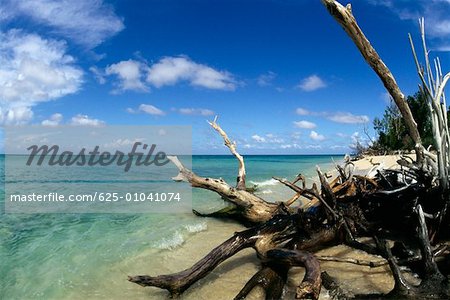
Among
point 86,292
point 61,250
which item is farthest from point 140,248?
point 86,292

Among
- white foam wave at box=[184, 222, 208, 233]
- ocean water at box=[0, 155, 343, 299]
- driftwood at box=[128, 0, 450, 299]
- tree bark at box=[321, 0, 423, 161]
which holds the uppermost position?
tree bark at box=[321, 0, 423, 161]

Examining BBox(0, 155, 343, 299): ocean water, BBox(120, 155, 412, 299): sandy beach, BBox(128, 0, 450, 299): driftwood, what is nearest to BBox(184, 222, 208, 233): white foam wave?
BBox(0, 155, 343, 299): ocean water

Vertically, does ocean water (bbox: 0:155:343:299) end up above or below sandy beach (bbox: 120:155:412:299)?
below

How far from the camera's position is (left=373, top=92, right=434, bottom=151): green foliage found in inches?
1329

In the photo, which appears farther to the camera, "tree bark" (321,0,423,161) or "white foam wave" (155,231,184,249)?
"white foam wave" (155,231,184,249)

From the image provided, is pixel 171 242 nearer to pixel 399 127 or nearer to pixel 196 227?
pixel 196 227

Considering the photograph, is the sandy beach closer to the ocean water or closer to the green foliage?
the ocean water

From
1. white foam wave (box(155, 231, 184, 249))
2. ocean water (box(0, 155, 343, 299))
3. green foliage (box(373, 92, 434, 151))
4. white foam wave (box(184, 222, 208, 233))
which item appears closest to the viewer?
ocean water (box(0, 155, 343, 299))

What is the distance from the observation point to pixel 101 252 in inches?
304

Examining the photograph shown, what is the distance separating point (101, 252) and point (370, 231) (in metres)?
5.38

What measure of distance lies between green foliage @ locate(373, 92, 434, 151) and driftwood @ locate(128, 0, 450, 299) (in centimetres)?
2682

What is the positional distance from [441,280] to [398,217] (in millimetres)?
1825

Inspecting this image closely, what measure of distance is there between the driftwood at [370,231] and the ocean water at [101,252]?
1.82 feet

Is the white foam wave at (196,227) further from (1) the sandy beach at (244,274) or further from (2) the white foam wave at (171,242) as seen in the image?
(1) the sandy beach at (244,274)
